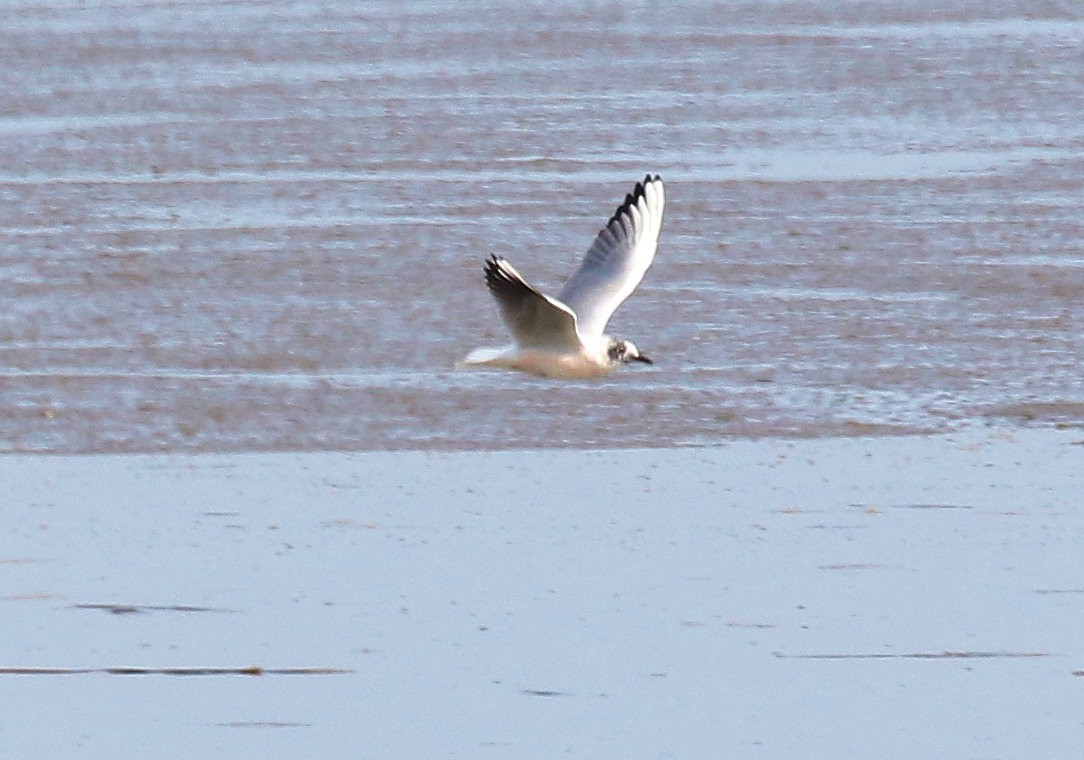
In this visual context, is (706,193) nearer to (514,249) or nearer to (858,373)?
(514,249)

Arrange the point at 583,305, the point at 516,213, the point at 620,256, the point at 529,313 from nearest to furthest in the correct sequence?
the point at 529,313, the point at 583,305, the point at 620,256, the point at 516,213

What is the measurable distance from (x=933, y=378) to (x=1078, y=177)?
3.82 m

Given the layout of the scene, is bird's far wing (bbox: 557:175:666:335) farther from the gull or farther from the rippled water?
the rippled water

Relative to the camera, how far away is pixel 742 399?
951 centimetres

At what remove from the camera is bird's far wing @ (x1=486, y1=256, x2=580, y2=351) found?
7980 mm

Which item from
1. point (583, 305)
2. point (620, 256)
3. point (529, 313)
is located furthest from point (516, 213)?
point (529, 313)

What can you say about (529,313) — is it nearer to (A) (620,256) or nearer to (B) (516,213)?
(A) (620,256)

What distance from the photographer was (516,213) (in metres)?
12.5

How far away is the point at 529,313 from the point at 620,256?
1.03 meters

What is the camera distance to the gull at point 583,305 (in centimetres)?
811

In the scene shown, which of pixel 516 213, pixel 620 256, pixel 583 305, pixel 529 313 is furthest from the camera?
pixel 516 213

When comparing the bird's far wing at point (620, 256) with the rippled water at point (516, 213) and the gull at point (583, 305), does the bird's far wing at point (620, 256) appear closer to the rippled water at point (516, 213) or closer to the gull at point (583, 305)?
the gull at point (583, 305)

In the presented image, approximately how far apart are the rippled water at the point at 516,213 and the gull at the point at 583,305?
0.44 meters

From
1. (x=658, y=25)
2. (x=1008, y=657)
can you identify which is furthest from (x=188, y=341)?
(x=658, y=25)
